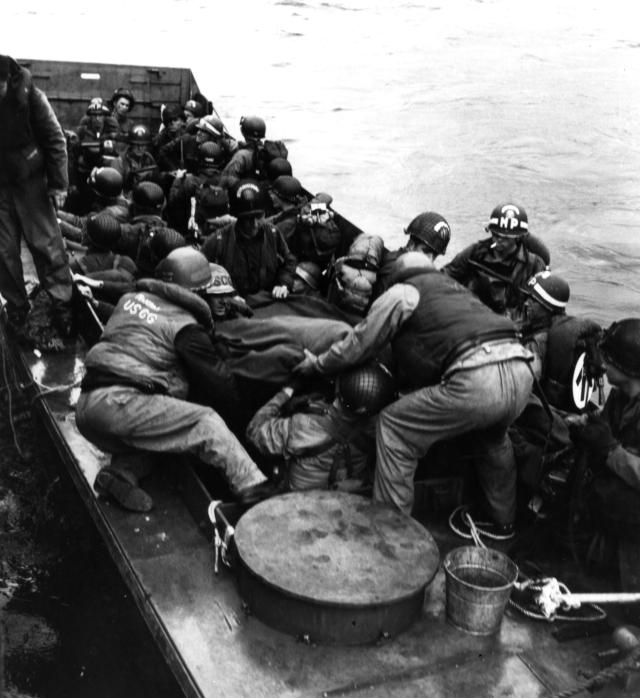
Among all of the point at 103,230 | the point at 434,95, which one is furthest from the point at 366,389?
the point at 434,95

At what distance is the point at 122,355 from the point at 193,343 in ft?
1.37

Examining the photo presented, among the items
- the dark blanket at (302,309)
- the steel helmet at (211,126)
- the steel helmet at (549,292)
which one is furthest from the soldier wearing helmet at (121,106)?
the steel helmet at (549,292)

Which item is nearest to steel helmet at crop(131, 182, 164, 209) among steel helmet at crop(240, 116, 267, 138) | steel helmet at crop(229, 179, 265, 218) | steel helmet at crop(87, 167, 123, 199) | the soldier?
steel helmet at crop(87, 167, 123, 199)

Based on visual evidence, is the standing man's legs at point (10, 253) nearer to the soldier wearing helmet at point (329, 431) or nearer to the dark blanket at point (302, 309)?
the dark blanket at point (302, 309)

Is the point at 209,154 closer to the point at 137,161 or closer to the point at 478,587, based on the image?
the point at 137,161

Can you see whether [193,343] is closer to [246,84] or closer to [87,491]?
[87,491]

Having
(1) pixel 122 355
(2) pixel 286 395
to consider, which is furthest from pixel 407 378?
(1) pixel 122 355

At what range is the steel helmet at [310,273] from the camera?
27.0 feet

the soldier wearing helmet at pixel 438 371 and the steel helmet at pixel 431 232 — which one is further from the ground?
the steel helmet at pixel 431 232

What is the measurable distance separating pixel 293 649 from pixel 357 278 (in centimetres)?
328

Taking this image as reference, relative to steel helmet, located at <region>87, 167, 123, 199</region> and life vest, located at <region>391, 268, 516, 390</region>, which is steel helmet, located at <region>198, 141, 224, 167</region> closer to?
steel helmet, located at <region>87, 167, 123, 199</region>

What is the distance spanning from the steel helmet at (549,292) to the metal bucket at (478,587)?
196 cm

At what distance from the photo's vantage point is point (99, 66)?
14.2 meters

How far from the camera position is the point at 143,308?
5559 mm
